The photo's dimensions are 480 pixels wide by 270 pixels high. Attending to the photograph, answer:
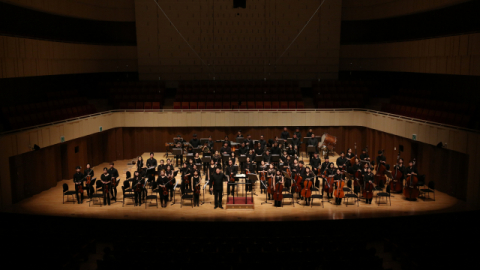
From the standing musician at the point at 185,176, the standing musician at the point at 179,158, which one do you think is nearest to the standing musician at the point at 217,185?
the standing musician at the point at 185,176

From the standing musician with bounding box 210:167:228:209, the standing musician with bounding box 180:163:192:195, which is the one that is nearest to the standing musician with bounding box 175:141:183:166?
the standing musician with bounding box 180:163:192:195

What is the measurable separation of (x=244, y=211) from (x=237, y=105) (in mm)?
7296

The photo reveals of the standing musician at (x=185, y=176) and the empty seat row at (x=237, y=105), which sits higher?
the empty seat row at (x=237, y=105)

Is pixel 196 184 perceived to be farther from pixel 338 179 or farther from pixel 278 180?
pixel 338 179

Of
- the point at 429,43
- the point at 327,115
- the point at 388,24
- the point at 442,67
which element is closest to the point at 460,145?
the point at 442,67

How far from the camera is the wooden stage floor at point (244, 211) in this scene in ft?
35.3

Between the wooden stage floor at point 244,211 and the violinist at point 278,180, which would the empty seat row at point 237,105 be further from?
the violinist at point 278,180

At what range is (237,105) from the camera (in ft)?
58.2

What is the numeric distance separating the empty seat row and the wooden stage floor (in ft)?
20.5

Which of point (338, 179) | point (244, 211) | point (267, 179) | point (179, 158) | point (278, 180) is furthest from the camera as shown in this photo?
point (179, 158)

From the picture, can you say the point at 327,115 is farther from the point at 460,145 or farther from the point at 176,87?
the point at 176,87

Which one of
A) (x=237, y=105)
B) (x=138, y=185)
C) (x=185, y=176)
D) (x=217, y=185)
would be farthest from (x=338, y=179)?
(x=237, y=105)

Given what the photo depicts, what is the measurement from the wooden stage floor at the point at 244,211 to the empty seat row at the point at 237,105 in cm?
626

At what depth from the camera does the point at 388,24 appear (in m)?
19.9
